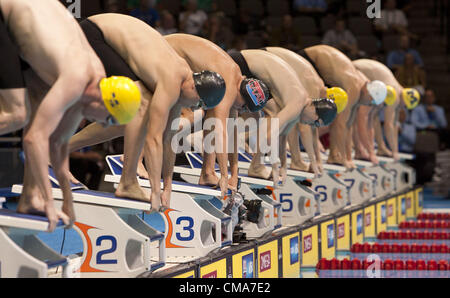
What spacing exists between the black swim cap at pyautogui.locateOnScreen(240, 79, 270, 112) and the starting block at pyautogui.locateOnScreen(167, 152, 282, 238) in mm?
649

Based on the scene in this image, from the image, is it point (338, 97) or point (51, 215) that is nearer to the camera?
point (51, 215)

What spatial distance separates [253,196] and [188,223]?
1247 millimetres

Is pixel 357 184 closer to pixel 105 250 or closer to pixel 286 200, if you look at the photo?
pixel 286 200

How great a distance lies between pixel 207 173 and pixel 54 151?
6.34ft

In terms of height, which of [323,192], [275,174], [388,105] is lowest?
[323,192]

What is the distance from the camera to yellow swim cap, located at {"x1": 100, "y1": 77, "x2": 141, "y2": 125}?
3.26m

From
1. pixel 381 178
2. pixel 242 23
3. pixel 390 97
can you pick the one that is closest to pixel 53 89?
pixel 390 97

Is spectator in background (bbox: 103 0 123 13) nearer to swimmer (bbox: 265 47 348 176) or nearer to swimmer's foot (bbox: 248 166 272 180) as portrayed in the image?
swimmer (bbox: 265 47 348 176)

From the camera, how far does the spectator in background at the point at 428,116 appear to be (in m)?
12.7

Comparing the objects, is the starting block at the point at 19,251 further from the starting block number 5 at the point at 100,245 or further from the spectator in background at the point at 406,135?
the spectator in background at the point at 406,135

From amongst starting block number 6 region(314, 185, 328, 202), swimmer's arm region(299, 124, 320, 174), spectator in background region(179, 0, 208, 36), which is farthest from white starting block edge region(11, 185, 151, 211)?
spectator in background region(179, 0, 208, 36)

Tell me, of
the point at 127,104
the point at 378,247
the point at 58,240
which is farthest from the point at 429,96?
the point at 127,104

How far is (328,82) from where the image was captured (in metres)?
8.34

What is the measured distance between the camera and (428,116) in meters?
12.9
